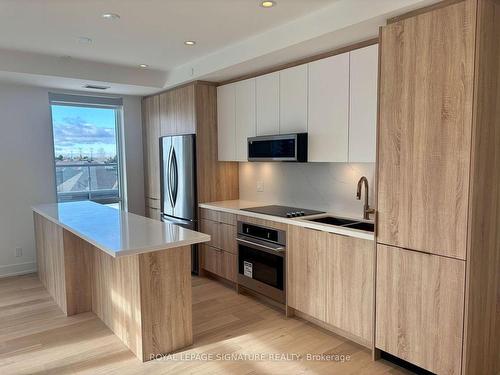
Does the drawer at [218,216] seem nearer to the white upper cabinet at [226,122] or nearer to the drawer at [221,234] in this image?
the drawer at [221,234]

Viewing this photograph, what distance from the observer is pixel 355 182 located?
332 cm

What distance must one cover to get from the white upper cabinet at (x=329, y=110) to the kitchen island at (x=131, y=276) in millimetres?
1294

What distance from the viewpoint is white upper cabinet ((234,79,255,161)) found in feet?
13.0

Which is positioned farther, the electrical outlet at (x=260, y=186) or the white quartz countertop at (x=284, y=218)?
the electrical outlet at (x=260, y=186)

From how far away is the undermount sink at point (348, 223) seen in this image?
9.99 ft

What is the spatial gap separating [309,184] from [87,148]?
10.8 ft

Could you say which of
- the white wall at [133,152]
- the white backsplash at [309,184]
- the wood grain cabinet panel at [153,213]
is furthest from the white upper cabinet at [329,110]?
the white wall at [133,152]

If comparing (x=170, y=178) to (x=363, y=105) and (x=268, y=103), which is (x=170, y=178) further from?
(x=363, y=105)

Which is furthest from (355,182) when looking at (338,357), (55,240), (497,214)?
(55,240)

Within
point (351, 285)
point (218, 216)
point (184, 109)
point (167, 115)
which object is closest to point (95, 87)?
point (167, 115)

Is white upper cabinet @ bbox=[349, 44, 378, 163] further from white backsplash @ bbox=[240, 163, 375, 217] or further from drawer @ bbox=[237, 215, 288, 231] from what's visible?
drawer @ bbox=[237, 215, 288, 231]

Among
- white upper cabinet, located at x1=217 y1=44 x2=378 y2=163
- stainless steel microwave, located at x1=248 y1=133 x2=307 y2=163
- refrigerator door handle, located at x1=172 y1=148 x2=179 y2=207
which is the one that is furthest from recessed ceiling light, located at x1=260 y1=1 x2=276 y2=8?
refrigerator door handle, located at x1=172 y1=148 x2=179 y2=207

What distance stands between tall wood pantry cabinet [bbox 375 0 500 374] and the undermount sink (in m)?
0.53

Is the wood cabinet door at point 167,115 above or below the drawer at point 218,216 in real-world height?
above
